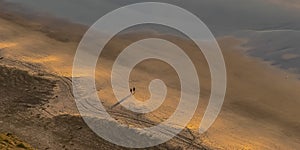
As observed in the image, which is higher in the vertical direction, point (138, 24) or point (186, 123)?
point (138, 24)

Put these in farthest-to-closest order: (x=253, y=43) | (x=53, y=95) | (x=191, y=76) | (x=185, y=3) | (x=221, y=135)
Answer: (x=185, y=3) → (x=253, y=43) → (x=191, y=76) → (x=53, y=95) → (x=221, y=135)

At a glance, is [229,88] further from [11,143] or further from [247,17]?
[11,143]

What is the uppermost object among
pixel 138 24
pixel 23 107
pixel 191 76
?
pixel 138 24

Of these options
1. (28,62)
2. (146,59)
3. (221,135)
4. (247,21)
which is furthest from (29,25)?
(221,135)

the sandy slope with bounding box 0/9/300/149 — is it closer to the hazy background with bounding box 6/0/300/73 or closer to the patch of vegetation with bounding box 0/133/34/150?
the hazy background with bounding box 6/0/300/73

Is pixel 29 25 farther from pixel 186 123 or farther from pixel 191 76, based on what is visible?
pixel 186 123

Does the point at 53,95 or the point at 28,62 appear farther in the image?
the point at 28,62

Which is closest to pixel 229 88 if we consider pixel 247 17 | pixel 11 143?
pixel 247 17

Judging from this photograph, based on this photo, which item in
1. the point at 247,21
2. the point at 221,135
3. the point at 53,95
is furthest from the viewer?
the point at 247,21

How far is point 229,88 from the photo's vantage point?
31359 mm

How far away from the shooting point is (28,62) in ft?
108

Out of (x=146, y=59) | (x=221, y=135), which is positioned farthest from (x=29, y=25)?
(x=221, y=135)

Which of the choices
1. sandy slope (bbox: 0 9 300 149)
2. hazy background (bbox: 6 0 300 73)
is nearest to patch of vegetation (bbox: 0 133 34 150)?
sandy slope (bbox: 0 9 300 149)

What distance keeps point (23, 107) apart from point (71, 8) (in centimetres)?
1931
